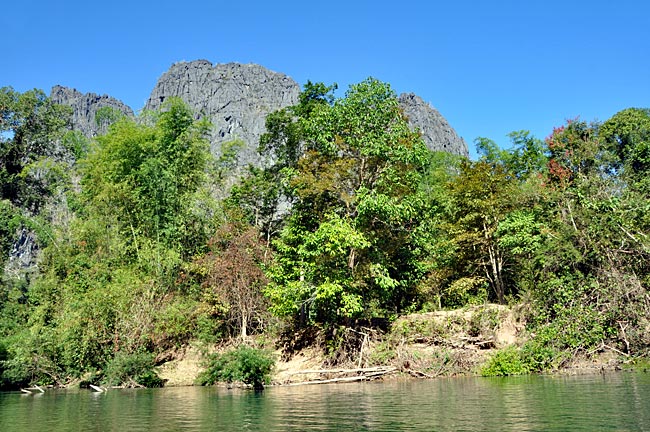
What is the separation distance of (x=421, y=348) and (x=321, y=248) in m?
6.39

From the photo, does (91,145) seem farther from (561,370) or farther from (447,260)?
(561,370)

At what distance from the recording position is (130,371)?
2575cm

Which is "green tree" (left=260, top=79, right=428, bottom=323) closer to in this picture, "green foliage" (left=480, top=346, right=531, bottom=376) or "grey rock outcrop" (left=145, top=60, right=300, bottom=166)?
"green foliage" (left=480, top=346, right=531, bottom=376)

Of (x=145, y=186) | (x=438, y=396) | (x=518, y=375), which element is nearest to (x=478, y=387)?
(x=438, y=396)

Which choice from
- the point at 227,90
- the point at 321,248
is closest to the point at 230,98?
the point at 227,90

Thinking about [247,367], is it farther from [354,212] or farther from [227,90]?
[227,90]

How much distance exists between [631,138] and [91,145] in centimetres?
4474

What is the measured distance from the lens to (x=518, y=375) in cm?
2097

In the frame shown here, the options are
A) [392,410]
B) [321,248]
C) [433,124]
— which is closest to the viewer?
[392,410]

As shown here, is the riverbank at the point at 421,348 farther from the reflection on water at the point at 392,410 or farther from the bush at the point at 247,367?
the reflection on water at the point at 392,410

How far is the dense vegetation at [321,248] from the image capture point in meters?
22.2

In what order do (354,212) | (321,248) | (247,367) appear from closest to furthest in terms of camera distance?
(247,367) → (321,248) → (354,212)

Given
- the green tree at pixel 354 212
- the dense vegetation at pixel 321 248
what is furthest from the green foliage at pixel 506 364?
the green tree at pixel 354 212

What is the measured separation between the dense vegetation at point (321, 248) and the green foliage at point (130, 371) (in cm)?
7
